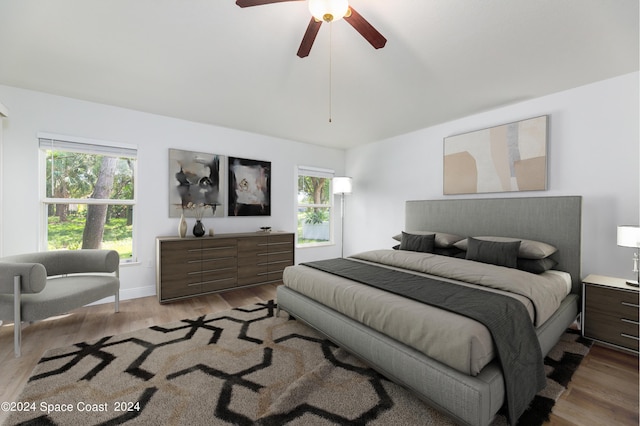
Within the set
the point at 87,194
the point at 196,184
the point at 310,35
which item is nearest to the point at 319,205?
the point at 196,184

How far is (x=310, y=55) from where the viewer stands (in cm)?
233

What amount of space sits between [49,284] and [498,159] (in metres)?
5.04

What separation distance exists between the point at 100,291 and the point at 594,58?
16.4ft

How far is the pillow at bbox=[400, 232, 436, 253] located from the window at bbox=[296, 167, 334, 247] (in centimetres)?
222

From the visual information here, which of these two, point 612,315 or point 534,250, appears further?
point 534,250

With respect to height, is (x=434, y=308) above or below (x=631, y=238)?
below

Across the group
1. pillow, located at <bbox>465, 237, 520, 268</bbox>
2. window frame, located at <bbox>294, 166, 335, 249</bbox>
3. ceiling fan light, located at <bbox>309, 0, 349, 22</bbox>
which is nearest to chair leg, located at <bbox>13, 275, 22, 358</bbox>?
ceiling fan light, located at <bbox>309, 0, 349, 22</bbox>

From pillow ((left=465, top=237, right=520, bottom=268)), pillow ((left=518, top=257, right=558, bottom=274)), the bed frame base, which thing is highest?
pillow ((left=465, top=237, right=520, bottom=268))

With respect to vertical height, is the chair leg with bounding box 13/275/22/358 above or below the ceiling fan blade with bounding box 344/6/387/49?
below

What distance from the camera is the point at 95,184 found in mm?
3420

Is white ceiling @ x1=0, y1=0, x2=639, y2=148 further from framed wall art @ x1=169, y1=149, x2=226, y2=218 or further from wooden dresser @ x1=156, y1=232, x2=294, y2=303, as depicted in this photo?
wooden dresser @ x1=156, y1=232, x2=294, y2=303

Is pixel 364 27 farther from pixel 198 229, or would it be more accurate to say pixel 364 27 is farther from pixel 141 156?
pixel 141 156

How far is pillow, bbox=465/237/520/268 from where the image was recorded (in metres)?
2.64

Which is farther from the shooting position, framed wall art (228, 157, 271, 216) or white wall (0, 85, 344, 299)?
framed wall art (228, 157, 271, 216)
